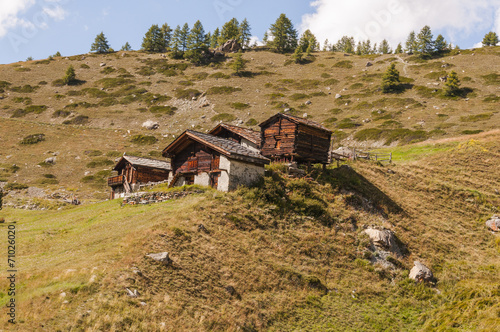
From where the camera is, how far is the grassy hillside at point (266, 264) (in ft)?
46.2

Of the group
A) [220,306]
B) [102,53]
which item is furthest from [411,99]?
[102,53]

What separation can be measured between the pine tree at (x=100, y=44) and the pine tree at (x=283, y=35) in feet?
227

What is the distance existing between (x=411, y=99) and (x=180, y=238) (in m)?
87.0

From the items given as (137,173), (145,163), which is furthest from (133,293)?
(145,163)

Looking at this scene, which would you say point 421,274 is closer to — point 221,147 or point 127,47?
point 221,147

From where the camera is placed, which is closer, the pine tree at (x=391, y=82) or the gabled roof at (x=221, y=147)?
the gabled roof at (x=221, y=147)

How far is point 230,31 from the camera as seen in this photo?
160m

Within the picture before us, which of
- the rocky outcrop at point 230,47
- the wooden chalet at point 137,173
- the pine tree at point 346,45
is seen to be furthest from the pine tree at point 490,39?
the wooden chalet at point 137,173

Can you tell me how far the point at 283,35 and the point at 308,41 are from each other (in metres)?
13.8

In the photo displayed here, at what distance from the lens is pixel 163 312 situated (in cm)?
1395

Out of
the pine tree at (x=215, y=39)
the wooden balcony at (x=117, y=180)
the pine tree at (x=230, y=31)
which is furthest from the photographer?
the pine tree at (x=215, y=39)

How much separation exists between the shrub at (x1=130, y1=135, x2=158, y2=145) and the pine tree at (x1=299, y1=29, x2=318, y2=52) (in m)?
89.0

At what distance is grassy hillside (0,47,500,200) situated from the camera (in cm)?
6731

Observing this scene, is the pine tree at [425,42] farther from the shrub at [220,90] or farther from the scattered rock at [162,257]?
the scattered rock at [162,257]
